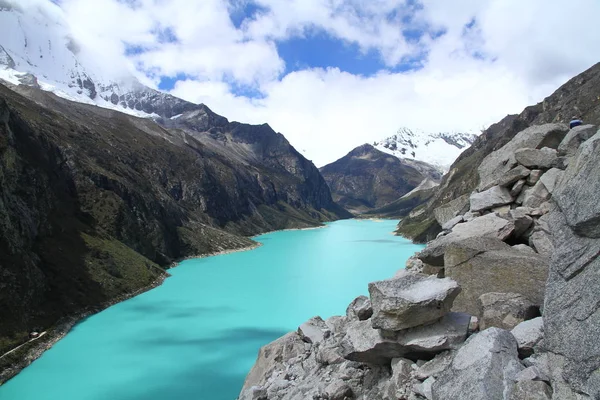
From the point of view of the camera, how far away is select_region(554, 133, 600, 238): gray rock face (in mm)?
8391

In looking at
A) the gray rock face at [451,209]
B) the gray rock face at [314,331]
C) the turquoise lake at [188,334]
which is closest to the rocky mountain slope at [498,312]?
the gray rock face at [314,331]

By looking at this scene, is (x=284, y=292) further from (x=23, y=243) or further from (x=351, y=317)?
(x=351, y=317)

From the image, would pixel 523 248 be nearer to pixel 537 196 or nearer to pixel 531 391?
pixel 537 196

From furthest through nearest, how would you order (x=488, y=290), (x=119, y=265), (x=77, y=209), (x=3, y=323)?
(x=77, y=209) → (x=119, y=265) → (x=3, y=323) → (x=488, y=290)

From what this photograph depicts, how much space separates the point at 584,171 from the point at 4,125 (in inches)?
3802

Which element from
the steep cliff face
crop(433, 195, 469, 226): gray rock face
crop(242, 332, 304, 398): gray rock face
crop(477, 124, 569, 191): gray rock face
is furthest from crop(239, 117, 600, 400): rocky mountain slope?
the steep cliff face

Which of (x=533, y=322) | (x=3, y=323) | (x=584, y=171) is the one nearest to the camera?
(x=584, y=171)

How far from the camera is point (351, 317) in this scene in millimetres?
19953

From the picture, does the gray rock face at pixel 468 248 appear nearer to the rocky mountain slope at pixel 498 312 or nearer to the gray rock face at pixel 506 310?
the rocky mountain slope at pixel 498 312

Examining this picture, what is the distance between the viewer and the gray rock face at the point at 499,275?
515 inches

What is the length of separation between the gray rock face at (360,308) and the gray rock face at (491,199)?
6.64m

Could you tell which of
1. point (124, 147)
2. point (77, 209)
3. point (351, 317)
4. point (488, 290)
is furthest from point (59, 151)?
point (488, 290)

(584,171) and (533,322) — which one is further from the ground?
(584,171)

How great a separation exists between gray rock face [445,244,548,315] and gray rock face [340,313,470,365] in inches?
102
